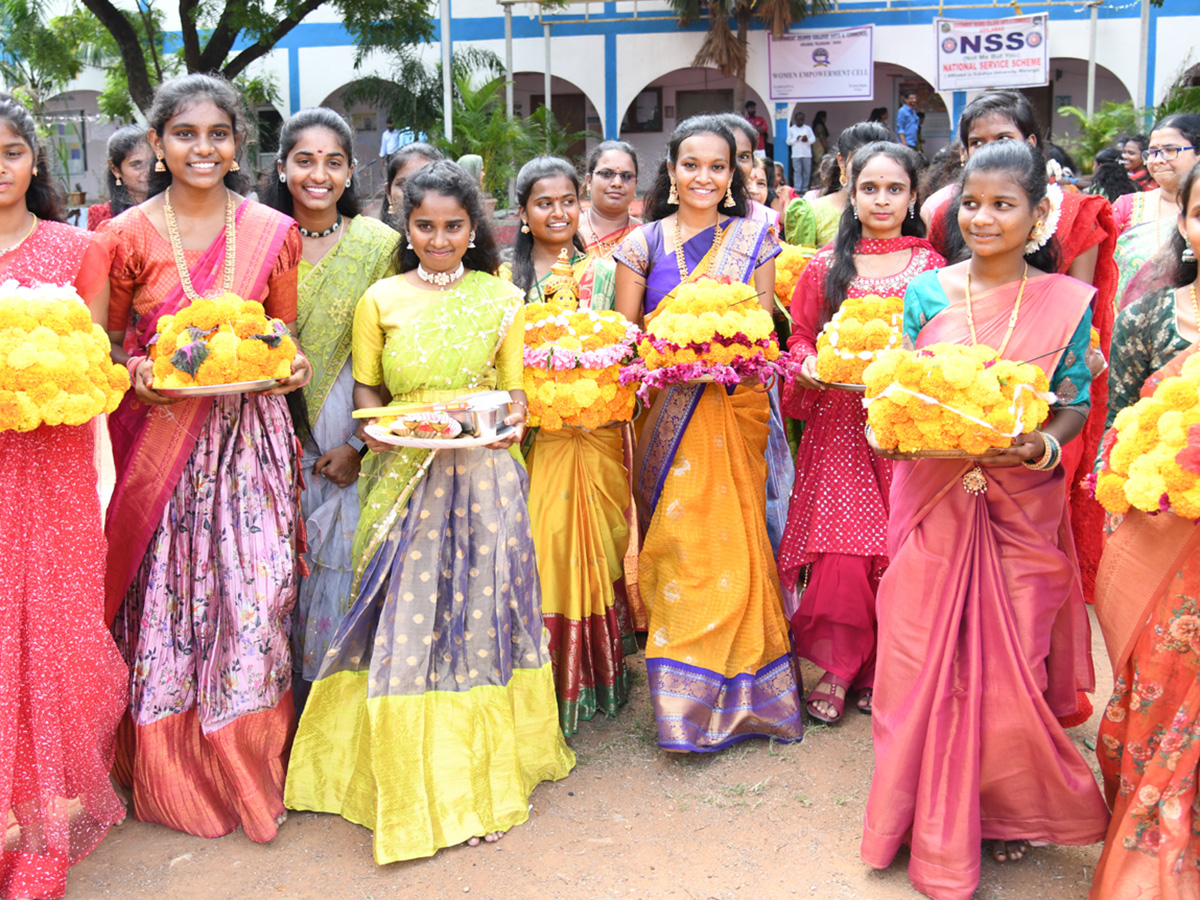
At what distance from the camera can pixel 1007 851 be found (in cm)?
354

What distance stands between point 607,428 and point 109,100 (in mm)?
21531

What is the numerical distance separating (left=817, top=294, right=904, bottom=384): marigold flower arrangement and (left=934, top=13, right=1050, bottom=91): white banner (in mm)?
18749

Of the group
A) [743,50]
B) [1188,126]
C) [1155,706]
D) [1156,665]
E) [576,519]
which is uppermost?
[743,50]

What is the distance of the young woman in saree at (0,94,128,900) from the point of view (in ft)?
11.2

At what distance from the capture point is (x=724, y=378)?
4008 mm

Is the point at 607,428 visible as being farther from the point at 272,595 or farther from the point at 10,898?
the point at 10,898

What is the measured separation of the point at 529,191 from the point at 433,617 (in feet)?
6.69

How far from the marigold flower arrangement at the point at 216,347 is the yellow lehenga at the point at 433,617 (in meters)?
0.49

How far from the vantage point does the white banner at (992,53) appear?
2042 cm

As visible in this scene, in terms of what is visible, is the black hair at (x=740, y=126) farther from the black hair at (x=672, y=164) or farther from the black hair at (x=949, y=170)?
the black hair at (x=949, y=170)

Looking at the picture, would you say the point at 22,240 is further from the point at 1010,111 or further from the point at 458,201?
the point at 1010,111

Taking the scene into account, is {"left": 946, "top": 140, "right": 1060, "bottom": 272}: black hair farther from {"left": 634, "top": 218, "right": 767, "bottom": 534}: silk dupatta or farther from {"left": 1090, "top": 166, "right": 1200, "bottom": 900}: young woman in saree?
{"left": 634, "top": 218, "right": 767, "bottom": 534}: silk dupatta

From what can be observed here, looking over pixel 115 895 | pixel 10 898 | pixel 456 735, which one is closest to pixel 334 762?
pixel 456 735

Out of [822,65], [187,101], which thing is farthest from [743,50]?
[187,101]
